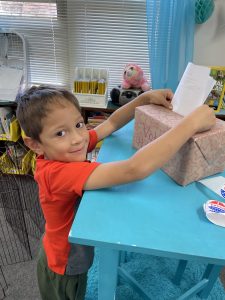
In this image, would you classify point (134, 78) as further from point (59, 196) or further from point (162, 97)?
point (59, 196)

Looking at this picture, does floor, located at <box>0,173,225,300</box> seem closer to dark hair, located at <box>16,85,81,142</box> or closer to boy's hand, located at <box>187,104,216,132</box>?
dark hair, located at <box>16,85,81,142</box>

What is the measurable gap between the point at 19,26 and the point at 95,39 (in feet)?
1.98

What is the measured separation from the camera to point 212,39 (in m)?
1.89

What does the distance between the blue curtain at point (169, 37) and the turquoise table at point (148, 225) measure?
122 cm

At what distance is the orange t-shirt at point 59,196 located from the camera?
2.12ft

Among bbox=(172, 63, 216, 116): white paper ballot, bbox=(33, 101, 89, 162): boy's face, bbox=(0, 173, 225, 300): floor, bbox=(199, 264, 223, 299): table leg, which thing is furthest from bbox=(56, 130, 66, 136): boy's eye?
bbox=(199, 264, 223, 299): table leg

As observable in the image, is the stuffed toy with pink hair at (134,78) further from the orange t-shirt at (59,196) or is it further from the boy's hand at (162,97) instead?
the orange t-shirt at (59,196)

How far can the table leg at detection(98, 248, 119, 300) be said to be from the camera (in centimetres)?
61

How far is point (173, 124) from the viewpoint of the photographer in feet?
2.39

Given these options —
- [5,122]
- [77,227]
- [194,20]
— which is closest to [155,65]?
[194,20]

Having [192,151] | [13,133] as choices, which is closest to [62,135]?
[192,151]

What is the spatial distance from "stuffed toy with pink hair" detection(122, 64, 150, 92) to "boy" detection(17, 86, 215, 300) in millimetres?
1249

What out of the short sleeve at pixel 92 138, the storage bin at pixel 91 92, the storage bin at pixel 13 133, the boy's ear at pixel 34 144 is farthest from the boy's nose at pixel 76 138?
the storage bin at pixel 13 133

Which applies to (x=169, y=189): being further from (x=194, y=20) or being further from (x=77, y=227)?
(x=194, y=20)
